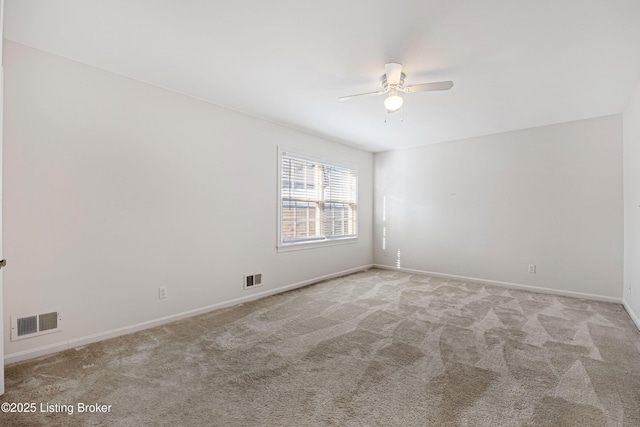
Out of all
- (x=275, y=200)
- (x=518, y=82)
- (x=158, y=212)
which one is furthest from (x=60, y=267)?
(x=518, y=82)

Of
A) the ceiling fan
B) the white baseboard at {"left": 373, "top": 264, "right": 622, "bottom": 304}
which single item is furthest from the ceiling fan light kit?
the white baseboard at {"left": 373, "top": 264, "right": 622, "bottom": 304}

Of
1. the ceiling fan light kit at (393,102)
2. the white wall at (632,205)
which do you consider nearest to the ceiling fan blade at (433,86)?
the ceiling fan light kit at (393,102)

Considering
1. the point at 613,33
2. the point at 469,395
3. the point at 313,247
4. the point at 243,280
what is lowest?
the point at 469,395

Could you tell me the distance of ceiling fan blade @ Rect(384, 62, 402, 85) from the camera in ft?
8.44

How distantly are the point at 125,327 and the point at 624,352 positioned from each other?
438cm

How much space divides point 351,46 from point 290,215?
8.76ft

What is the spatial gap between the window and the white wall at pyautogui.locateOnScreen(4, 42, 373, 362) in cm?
45

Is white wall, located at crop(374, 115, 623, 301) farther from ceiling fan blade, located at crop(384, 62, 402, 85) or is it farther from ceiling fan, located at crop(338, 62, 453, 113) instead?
ceiling fan blade, located at crop(384, 62, 402, 85)

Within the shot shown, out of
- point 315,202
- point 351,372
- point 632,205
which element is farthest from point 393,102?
point 632,205

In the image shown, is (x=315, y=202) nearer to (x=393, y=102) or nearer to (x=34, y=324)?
(x=393, y=102)

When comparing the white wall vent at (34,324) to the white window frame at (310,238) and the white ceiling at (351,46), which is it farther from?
the white window frame at (310,238)

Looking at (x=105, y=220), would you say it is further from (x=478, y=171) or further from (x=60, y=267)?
(x=478, y=171)

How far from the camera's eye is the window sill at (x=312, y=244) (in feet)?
14.5

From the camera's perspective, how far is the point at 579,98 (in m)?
3.39
